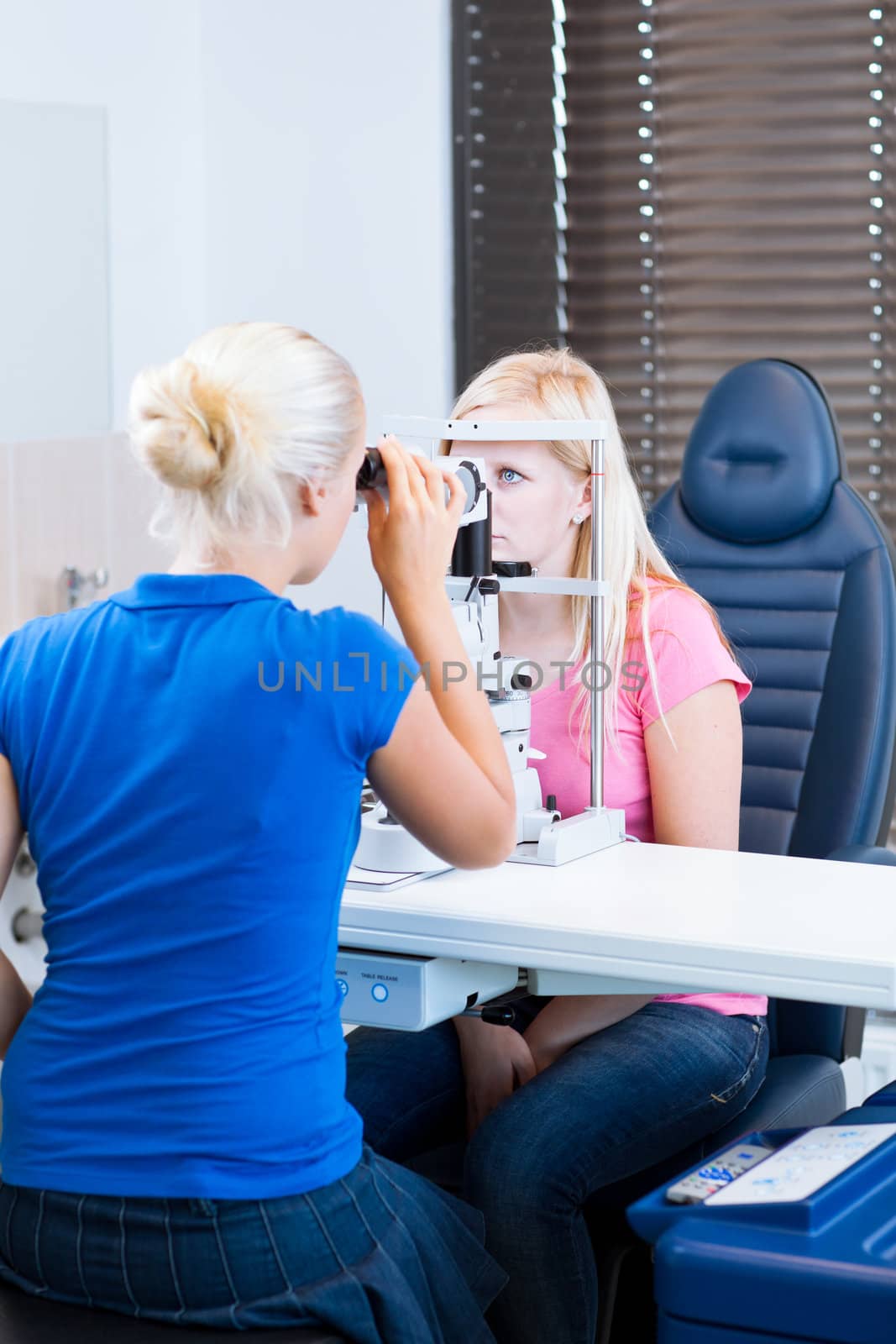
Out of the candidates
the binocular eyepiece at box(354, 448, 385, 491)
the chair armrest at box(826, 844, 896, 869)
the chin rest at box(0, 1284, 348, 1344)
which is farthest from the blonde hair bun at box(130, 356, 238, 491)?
the chair armrest at box(826, 844, 896, 869)

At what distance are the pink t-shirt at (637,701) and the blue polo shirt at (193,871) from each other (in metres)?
0.65

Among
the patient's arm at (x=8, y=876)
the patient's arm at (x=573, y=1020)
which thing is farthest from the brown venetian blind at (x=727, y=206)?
the patient's arm at (x=8, y=876)

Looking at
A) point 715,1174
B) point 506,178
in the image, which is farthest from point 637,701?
point 506,178

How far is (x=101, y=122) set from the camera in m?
2.71

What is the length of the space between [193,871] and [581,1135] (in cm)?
60

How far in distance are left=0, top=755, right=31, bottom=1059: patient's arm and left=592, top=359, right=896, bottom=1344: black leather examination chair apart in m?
1.03

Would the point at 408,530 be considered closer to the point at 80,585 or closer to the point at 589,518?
the point at 589,518

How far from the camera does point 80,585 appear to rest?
262 cm

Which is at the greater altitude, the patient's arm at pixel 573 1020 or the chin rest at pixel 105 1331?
the patient's arm at pixel 573 1020

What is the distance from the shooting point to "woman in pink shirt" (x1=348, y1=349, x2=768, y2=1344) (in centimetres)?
149

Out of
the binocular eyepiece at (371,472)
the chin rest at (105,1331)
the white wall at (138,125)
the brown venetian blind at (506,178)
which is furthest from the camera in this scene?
the brown venetian blind at (506,178)

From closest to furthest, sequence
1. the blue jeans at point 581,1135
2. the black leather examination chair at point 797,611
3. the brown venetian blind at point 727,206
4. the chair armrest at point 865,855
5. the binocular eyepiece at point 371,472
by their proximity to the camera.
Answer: the binocular eyepiece at point 371,472
the blue jeans at point 581,1135
the chair armrest at point 865,855
the black leather examination chair at point 797,611
the brown venetian blind at point 727,206

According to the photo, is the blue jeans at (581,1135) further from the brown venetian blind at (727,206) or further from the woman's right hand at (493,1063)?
the brown venetian blind at (727,206)

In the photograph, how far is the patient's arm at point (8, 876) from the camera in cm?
114
